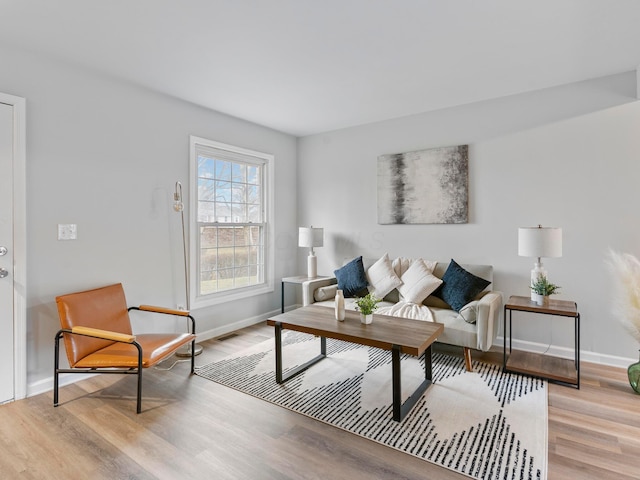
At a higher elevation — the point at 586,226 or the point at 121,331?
the point at 586,226

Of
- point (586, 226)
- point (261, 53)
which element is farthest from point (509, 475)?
point (261, 53)

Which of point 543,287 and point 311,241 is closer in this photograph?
point 543,287

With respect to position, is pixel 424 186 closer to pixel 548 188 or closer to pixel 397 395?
pixel 548 188

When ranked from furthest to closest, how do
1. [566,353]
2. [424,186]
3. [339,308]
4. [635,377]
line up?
[424,186]
[566,353]
[339,308]
[635,377]

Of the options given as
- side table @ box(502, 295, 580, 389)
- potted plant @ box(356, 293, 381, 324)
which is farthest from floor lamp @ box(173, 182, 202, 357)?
side table @ box(502, 295, 580, 389)

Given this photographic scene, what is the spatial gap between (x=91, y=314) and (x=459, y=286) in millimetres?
3241

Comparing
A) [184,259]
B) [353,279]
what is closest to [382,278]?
[353,279]

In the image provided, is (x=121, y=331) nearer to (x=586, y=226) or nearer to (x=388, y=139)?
(x=388, y=139)

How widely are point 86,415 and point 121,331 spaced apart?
693mm

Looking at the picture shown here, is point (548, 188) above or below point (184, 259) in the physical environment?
above

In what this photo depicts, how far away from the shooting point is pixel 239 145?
4.29m

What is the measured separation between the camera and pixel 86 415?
2.36 meters

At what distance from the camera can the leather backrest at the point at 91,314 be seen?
2.52 metres

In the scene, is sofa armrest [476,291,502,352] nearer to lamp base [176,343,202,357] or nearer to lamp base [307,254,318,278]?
lamp base [307,254,318,278]
